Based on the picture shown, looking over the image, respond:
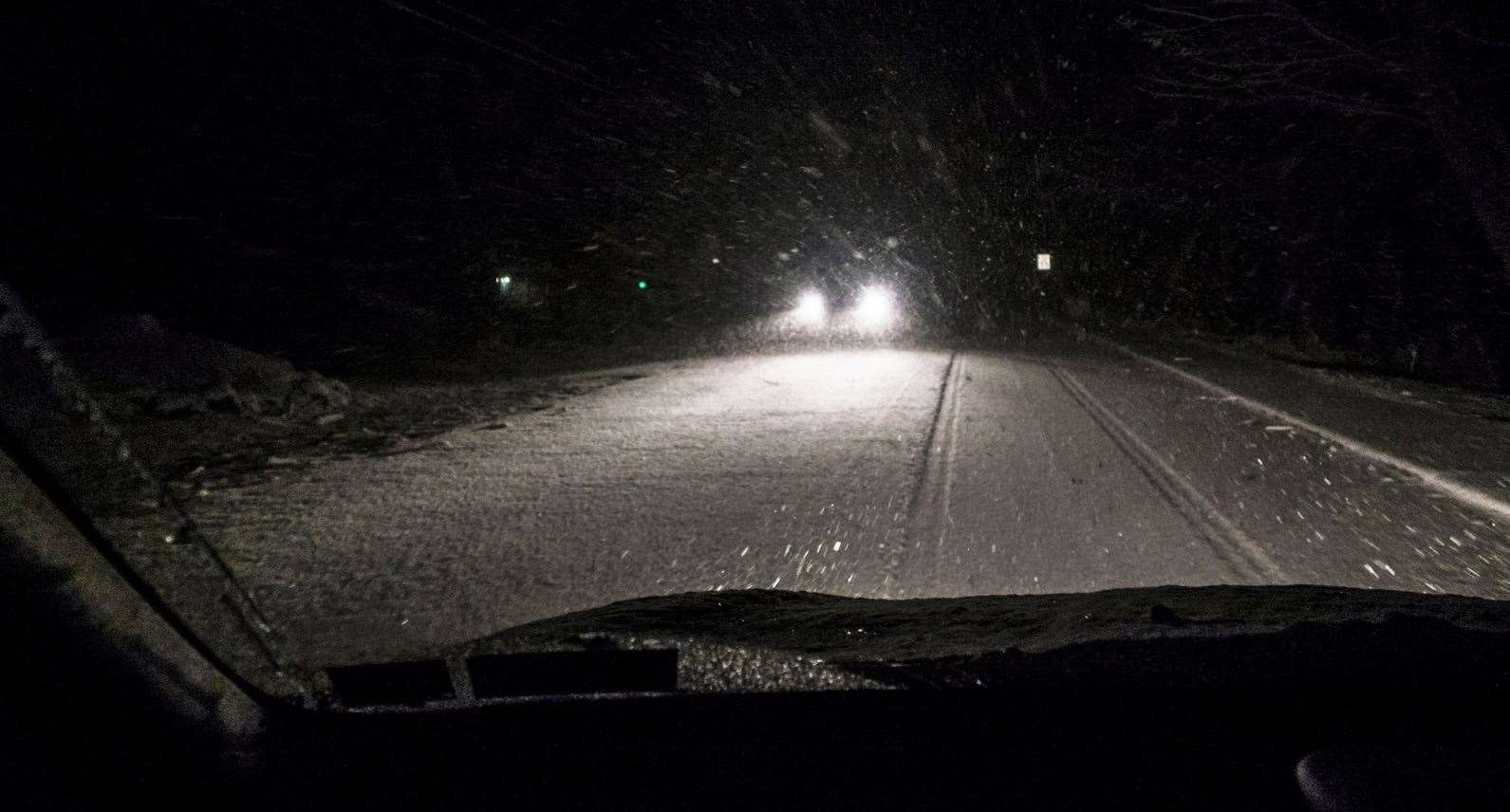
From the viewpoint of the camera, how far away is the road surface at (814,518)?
5660 millimetres

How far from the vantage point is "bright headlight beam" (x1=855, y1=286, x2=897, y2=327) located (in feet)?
140

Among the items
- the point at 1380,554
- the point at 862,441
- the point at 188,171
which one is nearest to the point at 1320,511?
the point at 1380,554

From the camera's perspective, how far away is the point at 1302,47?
639 inches

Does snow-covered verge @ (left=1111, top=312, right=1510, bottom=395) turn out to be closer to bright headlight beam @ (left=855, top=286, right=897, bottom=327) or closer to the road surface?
the road surface

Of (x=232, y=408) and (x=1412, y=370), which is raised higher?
(x=232, y=408)

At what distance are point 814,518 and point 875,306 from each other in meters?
43.4

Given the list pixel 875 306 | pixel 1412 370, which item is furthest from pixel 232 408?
pixel 875 306

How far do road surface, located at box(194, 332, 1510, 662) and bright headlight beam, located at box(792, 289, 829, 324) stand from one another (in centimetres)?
3009

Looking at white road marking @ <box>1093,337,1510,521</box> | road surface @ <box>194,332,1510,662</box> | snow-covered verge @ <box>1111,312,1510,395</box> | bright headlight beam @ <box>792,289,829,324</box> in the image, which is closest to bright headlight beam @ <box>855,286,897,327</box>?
bright headlight beam @ <box>792,289,829,324</box>

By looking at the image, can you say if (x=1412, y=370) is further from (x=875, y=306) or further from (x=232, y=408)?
(x=875, y=306)

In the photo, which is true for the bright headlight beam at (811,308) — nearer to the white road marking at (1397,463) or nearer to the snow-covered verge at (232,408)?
the white road marking at (1397,463)

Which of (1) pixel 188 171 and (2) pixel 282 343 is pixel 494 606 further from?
(2) pixel 282 343

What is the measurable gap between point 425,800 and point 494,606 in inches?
126

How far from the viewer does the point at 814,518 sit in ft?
24.2
